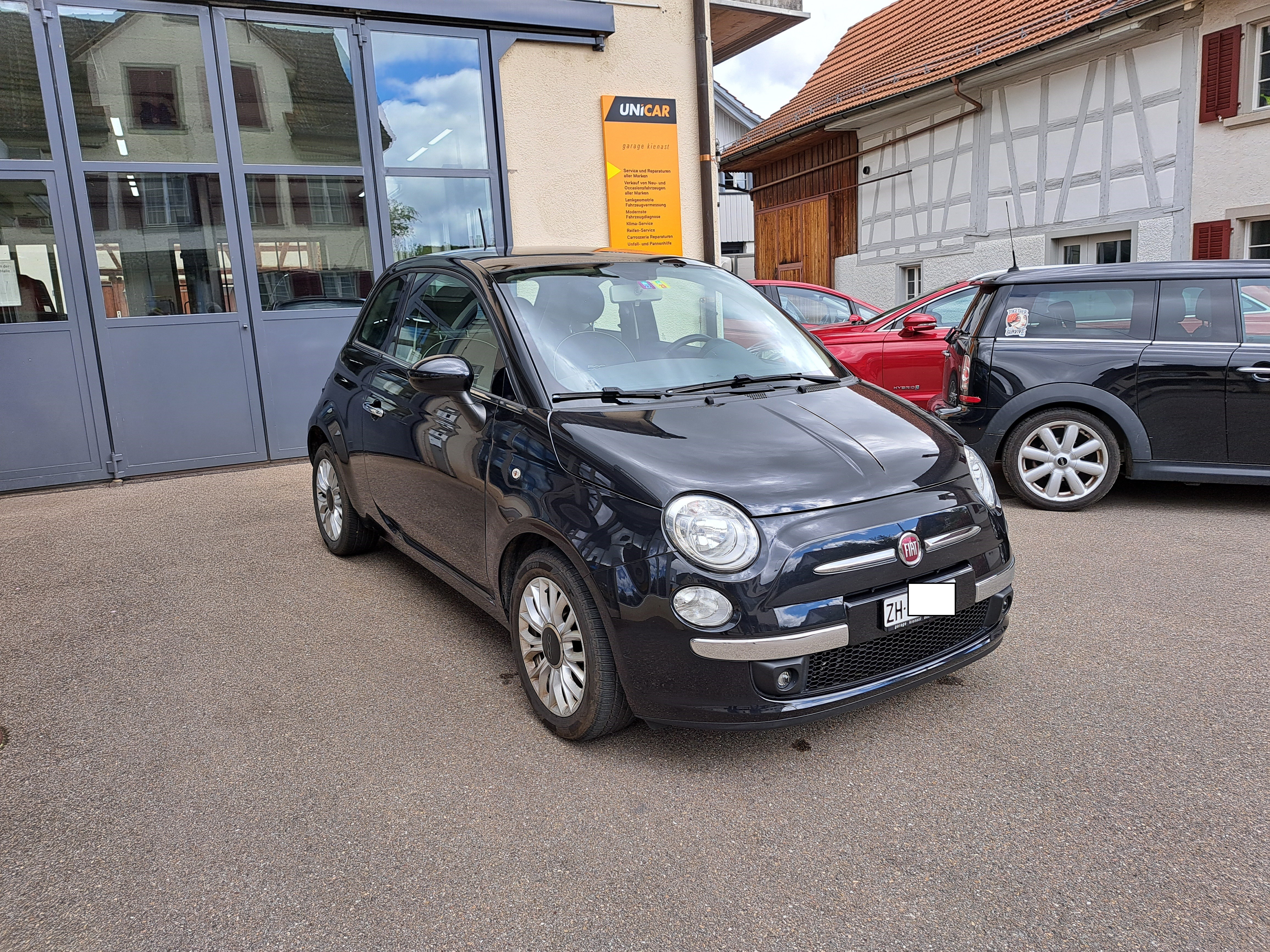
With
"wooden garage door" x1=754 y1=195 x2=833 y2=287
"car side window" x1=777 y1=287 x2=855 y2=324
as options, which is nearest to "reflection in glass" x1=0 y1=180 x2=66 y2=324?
"car side window" x1=777 y1=287 x2=855 y2=324

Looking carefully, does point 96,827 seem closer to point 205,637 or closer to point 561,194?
point 205,637

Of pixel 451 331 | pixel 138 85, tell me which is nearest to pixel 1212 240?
pixel 451 331

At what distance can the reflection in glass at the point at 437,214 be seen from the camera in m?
8.45

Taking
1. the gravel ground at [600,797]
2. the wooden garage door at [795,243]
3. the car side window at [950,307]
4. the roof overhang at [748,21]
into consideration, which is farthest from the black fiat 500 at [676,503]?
the wooden garage door at [795,243]

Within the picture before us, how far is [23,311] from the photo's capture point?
7.23 m

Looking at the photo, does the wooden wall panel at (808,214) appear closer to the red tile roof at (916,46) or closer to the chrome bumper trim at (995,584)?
the red tile roof at (916,46)

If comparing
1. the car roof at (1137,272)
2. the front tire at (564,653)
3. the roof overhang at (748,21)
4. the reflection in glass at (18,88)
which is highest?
the roof overhang at (748,21)

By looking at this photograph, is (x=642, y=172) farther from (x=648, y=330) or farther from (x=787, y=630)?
(x=787, y=630)

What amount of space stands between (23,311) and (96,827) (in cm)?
616

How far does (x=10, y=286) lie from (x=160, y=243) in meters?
1.16

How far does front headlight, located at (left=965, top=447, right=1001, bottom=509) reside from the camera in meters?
3.10

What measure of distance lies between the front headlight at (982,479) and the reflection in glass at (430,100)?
6.69m

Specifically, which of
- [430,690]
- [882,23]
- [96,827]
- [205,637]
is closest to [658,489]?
[430,690]

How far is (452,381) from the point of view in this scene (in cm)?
339
